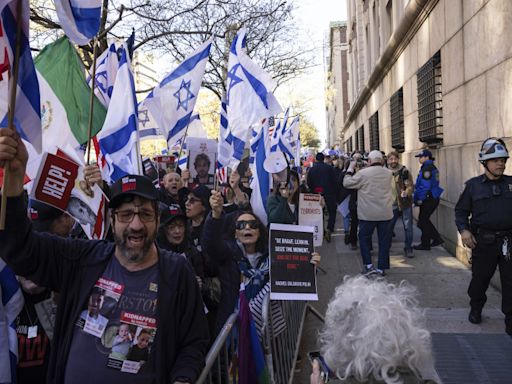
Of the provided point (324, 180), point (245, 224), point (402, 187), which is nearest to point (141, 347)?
point (245, 224)

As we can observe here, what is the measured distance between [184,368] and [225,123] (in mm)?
4357

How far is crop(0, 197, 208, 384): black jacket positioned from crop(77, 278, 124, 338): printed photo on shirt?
0.03 meters

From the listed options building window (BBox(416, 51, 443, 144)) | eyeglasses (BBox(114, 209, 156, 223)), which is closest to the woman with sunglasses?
eyeglasses (BBox(114, 209, 156, 223))

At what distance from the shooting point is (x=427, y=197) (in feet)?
28.8

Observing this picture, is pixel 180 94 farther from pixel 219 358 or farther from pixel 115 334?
pixel 115 334

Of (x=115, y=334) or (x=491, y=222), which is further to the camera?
(x=491, y=222)

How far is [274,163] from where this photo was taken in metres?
5.50

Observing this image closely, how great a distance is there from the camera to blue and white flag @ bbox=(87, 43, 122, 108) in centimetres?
570

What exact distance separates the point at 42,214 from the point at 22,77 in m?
1.04

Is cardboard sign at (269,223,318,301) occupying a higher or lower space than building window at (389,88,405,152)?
lower

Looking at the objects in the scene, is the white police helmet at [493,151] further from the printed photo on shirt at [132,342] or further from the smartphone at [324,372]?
the printed photo on shirt at [132,342]

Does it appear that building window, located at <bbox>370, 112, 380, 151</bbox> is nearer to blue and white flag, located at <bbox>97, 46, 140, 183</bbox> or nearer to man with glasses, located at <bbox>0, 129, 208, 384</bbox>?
blue and white flag, located at <bbox>97, 46, 140, 183</bbox>

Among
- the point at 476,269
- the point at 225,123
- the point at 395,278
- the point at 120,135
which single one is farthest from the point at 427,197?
the point at 120,135

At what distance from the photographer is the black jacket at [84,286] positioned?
7.26 ft
